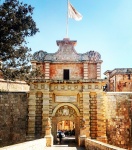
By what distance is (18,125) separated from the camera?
1989cm

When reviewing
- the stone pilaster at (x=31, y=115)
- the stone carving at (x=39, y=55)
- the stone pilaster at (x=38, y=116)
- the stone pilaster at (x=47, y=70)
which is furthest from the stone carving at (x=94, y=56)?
the stone pilaster at (x=31, y=115)

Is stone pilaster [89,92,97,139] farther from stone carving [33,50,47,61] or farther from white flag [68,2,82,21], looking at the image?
white flag [68,2,82,21]

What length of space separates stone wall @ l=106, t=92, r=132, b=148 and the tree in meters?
9.28

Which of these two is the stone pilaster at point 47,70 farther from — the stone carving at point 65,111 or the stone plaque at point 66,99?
the stone carving at point 65,111

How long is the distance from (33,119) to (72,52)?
6.21m

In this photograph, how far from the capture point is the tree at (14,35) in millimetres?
11820

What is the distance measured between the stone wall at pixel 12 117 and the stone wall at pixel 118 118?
656 centimetres

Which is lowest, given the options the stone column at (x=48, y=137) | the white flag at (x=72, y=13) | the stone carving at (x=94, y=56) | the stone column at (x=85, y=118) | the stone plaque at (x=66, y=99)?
the stone column at (x=48, y=137)

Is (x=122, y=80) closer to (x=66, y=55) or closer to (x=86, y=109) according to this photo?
(x=66, y=55)

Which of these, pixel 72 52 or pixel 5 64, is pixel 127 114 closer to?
pixel 72 52

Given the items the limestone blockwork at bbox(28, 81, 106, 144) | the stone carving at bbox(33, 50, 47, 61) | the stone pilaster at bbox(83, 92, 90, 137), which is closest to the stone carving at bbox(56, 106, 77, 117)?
the limestone blockwork at bbox(28, 81, 106, 144)

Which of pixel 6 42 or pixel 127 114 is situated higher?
pixel 6 42

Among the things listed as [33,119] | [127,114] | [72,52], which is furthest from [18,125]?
[127,114]

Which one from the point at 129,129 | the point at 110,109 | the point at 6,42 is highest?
the point at 6,42
